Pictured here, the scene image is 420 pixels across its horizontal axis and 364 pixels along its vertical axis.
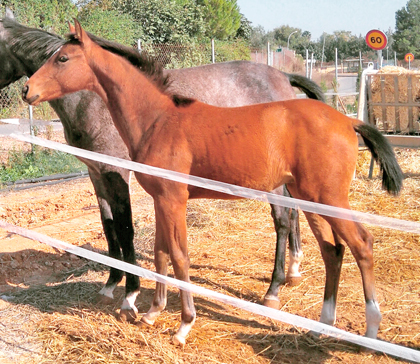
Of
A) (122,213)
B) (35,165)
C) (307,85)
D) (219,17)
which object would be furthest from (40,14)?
(219,17)

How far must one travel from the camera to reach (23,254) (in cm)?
522

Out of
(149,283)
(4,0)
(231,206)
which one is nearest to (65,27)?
(4,0)

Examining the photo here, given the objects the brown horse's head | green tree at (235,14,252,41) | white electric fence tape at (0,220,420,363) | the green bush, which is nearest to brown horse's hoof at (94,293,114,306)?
white electric fence tape at (0,220,420,363)

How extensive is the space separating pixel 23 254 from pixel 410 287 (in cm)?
397

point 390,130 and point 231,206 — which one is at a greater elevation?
point 390,130

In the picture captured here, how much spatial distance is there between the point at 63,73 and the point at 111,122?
2.38 ft

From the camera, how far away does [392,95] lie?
25.5ft

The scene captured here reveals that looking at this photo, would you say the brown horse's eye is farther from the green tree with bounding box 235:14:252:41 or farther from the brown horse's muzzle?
the green tree with bounding box 235:14:252:41

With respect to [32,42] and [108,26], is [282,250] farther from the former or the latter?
[108,26]

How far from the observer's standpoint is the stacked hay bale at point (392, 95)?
7.63 m

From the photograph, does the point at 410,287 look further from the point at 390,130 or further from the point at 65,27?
the point at 65,27

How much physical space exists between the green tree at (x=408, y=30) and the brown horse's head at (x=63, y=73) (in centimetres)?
→ 5101

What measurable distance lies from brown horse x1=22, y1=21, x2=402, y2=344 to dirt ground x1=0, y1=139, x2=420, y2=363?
31cm

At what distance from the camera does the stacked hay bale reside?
7631 mm
